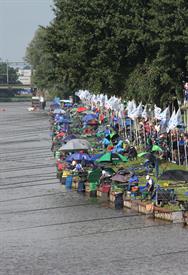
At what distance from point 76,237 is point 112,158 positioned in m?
16.5

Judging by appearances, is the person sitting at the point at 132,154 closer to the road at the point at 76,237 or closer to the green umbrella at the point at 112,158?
the green umbrella at the point at 112,158

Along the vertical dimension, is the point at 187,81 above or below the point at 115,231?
above

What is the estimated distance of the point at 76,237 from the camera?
139ft

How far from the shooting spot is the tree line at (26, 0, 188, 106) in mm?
60844

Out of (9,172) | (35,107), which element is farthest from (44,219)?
(35,107)

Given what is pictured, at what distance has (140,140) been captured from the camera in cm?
6738

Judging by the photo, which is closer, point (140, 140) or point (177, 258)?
point (177, 258)

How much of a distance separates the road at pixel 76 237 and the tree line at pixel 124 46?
1075 centimetres

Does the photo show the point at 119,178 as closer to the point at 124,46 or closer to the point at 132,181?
the point at 132,181

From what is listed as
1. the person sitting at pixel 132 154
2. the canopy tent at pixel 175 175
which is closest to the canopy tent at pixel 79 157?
the person sitting at pixel 132 154

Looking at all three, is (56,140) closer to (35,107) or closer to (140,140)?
(140,140)

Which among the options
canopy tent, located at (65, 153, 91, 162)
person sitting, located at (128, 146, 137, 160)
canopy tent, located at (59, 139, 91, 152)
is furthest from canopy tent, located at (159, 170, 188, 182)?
canopy tent, located at (59, 139, 91, 152)

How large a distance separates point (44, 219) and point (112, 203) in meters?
4.10

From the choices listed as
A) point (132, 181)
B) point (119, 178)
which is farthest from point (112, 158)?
point (132, 181)
